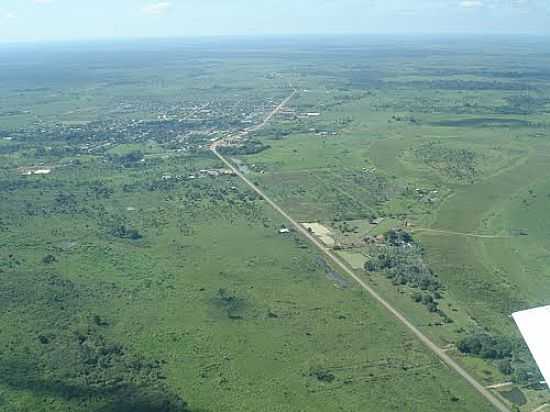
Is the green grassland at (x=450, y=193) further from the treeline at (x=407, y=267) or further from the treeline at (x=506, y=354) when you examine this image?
the treeline at (x=407, y=267)

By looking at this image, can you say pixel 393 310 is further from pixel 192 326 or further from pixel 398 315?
pixel 192 326

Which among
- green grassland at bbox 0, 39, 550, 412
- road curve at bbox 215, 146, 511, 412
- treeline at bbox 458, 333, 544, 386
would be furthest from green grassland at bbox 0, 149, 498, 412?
treeline at bbox 458, 333, 544, 386

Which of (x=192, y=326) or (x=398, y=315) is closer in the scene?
(x=192, y=326)

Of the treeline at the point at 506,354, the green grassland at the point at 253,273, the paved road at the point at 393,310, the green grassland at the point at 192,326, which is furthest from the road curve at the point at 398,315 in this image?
the treeline at the point at 506,354

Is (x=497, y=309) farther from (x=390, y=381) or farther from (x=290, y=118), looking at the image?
(x=290, y=118)

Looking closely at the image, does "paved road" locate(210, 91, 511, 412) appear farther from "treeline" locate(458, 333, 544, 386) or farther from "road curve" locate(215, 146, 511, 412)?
"treeline" locate(458, 333, 544, 386)

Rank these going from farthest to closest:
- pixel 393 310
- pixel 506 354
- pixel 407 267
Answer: pixel 407 267
pixel 393 310
pixel 506 354

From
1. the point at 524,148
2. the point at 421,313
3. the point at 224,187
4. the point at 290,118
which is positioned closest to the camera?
the point at 421,313

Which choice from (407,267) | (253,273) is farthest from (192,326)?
(407,267)

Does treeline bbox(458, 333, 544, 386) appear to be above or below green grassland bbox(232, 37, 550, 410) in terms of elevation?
below

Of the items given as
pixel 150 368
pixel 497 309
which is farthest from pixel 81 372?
pixel 497 309

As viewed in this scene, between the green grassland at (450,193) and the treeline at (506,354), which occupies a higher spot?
the green grassland at (450,193)
